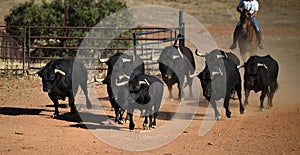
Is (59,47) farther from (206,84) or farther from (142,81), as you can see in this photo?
(142,81)

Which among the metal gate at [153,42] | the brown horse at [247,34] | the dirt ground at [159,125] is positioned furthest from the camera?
the brown horse at [247,34]

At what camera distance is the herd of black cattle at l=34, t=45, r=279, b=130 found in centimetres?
1239

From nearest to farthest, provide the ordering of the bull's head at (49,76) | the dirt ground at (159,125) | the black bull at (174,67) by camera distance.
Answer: the dirt ground at (159,125) → the bull's head at (49,76) → the black bull at (174,67)

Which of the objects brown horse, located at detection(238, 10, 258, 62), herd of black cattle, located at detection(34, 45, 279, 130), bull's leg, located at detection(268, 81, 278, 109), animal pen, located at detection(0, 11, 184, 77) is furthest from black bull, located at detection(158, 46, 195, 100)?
brown horse, located at detection(238, 10, 258, 62)

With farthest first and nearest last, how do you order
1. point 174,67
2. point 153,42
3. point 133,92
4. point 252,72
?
1. point 153,42
2. point 174,67
3. point 252,72
4. point 133,92

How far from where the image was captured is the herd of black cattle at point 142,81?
1239 centimetres

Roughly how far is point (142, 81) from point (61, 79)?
2.63 metres

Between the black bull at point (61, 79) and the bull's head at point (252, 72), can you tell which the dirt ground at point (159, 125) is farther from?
the bull's head at point (252, 72)

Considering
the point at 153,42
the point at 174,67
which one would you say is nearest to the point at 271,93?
the point at 174,67

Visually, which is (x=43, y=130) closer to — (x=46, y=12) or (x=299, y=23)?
(x=46, y=12)

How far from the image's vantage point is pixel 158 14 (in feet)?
170

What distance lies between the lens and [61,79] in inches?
560

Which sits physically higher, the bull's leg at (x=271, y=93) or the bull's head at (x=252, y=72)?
the bull's head at (x=252, y=72)

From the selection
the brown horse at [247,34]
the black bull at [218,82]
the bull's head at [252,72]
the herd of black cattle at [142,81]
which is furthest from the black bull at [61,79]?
the brown horse at [247,34]
